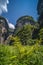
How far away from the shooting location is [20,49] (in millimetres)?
9633

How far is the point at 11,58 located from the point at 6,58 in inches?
13.0

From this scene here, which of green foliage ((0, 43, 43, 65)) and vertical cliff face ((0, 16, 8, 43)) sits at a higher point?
vertical cliff face ((0, 16, 8, 43))

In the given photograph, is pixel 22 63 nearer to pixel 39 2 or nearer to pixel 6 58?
pixel 6 58

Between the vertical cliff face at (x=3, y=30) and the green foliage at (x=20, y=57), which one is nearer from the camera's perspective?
the green foliage at (x=20, y=57)

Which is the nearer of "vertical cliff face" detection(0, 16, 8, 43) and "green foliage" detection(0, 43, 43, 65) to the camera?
"green foliage" detection(0, 43, 43, 65)

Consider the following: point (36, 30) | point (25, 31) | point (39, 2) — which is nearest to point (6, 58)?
point (25, 31)

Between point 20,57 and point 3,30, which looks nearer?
point 20,57

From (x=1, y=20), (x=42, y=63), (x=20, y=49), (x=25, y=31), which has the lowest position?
(x=42, y=63)

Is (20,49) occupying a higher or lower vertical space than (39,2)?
lower

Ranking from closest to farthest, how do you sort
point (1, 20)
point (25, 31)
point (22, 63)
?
point (22, 63) < point (25, 31) < point (1, 20)

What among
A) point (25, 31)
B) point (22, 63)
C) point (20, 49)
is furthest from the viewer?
point (25, 31)

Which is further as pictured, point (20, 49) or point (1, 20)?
point (1, 20)

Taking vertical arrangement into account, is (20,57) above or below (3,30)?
below

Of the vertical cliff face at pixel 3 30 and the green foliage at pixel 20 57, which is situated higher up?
the vertical cliff face at pixel 3 30
